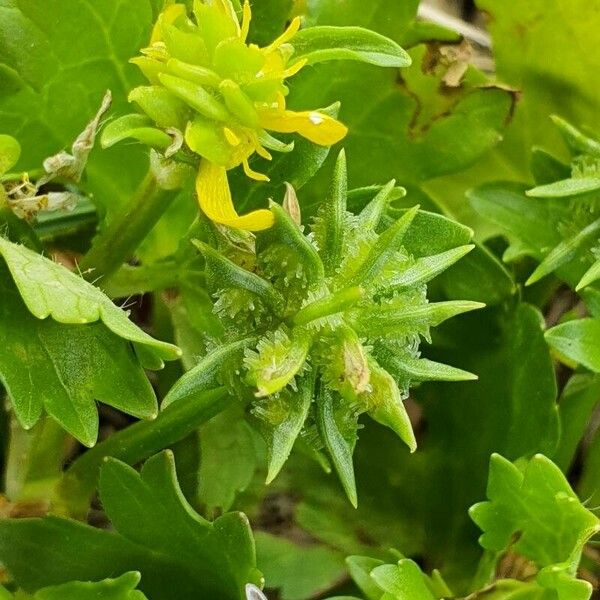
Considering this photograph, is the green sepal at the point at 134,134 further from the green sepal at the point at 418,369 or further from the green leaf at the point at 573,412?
the green leaf at the point at 573,412

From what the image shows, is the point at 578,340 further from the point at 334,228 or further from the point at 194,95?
the point at 194,95

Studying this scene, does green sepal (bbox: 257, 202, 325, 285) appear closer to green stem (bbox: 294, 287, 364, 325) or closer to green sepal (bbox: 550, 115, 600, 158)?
green stem (bbox: 294, 287, 364, 325)

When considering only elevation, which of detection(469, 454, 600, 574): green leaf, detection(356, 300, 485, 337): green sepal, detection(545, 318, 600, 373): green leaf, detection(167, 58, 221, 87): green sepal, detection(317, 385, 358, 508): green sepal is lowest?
detection(469, 454, 600, 574): green leaf

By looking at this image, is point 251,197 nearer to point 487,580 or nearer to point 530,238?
point 530,238

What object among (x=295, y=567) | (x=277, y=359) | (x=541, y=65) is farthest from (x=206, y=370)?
(x=541, y=65)

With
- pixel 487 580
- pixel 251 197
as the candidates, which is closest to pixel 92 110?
pixel 251 197

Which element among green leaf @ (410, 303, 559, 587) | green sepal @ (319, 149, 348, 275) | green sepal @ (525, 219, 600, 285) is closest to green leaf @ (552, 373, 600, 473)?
green leaf @ (410, 303, 559, 587)
